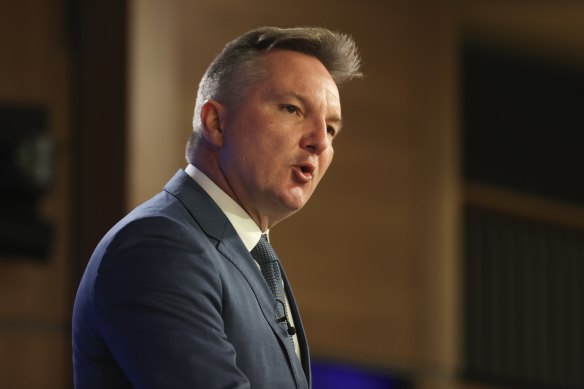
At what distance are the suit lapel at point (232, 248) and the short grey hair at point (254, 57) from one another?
0.09 metres

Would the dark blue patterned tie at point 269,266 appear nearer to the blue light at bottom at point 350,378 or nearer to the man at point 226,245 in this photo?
the man at point 226,245

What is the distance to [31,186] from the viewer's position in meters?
4.04

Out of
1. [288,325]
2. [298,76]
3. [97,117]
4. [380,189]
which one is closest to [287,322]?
[288,325]

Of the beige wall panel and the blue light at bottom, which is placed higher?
the beige wall panel

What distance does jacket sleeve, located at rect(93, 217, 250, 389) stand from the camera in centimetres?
141

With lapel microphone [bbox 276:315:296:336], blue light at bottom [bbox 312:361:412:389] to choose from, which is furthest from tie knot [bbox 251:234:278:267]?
blue light at bottom [bbox 312:361:412:389]

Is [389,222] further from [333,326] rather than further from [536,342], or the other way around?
[536,342]

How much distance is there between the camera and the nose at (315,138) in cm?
161

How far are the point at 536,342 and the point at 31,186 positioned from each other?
2677mm

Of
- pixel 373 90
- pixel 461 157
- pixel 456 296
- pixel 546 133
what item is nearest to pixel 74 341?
pixel 373 90

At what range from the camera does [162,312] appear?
143 cm

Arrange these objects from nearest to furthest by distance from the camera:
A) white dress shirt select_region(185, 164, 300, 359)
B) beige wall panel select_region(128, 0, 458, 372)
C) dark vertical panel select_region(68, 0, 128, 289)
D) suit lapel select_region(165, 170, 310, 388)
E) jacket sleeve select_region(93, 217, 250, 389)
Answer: jacket sleeve select_region(93, 217, 250, 389)
suit lapel select_region(165, 170, 310, 388)
white dress shirt select_region(185, 164, 300, 359)
dark vertical panel select_region(68, 0, 128, 289)
beige wall panel select_region(128, 0, 458, 372)

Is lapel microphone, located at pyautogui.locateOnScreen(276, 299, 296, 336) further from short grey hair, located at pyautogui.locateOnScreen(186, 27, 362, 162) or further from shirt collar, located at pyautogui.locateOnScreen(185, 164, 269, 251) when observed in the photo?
short grey hair, located at pyautogui.locateOnScreen(186, 27, 362, 162)

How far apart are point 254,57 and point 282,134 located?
0.39 ft
